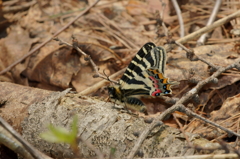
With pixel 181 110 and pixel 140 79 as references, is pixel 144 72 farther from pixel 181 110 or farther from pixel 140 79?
pixel 181 110

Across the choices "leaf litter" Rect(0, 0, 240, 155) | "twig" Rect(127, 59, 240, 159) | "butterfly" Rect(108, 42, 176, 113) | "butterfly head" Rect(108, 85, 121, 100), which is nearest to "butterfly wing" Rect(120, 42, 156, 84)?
"butterfly" Rect(108, 42, 176, 113)

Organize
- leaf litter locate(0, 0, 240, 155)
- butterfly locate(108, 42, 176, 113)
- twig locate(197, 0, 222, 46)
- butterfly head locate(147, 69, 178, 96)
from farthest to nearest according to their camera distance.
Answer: twig locate(197, 0, 222, 46) < leaf litter locate(0, 0, 240, 155) < butterfly locate(108, 42, 176, 113) < butterfly head locate(147, 69, 178, 96)

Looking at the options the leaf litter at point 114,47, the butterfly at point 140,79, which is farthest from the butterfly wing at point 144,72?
the leaf litter at point 114,47

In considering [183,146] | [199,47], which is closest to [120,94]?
[183,146]

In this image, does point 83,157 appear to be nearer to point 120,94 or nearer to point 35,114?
point 35,114

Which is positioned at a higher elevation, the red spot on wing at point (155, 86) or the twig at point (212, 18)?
the twig at point (212, 18)

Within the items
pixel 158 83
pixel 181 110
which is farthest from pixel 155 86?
pixel 181 110

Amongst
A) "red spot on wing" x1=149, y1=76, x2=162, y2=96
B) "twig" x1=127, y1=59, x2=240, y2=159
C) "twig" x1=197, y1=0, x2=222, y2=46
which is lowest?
"red spot on wing" x1=149, y1=76, x2=162, y2=96

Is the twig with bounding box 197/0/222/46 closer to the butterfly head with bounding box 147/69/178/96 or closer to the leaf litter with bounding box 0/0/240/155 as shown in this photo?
the leaf litter with bounding box 0/0/240/155

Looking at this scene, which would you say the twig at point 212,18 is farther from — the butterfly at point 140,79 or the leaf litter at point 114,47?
the butterfly at point 140,79
